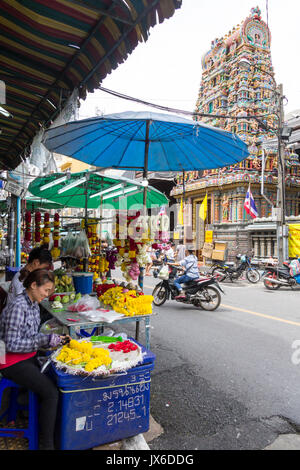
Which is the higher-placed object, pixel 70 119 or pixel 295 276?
pixel 70 119

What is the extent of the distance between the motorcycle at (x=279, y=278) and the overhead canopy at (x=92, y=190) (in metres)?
5.94

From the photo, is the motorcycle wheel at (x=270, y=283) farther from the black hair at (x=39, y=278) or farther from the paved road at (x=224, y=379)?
the black hair at (x=39, y=278)

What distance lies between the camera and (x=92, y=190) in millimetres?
7250

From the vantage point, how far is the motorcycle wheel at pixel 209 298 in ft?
24.8

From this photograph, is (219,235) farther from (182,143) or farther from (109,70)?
(109,70)

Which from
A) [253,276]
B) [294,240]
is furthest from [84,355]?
[294,240]

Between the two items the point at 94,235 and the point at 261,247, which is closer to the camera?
the point at 94,235

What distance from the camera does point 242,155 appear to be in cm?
422

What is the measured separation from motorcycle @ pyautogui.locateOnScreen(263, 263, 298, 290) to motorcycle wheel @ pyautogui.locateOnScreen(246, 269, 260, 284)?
1112 mm

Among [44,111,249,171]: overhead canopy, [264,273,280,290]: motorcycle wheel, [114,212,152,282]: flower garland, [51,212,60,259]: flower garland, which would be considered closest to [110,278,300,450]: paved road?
[114,212,152,282]: flower garland

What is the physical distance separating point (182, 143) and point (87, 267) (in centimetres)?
308

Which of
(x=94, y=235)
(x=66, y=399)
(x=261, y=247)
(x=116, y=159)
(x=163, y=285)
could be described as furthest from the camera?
(x=261, y=247)

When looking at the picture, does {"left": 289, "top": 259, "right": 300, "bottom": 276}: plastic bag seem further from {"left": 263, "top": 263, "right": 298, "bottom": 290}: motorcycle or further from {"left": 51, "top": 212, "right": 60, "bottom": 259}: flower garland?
{"left": 51, "top": 212, "right": 60, "bottom": 259}: flower garland

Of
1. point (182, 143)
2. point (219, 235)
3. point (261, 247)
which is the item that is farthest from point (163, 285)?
point (219, 235)
